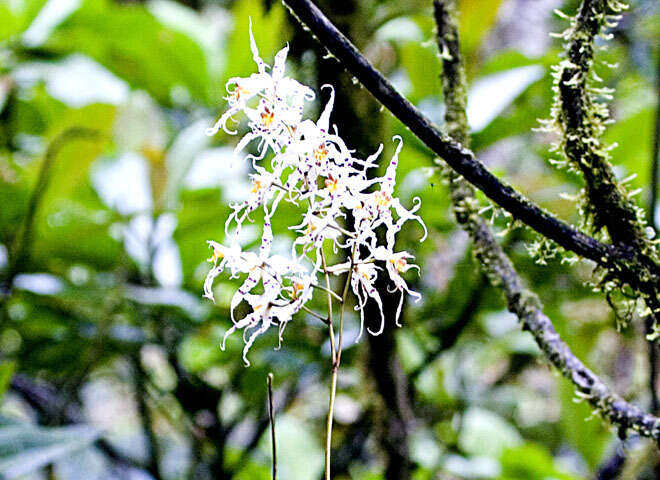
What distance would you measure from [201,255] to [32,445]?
1.08ft

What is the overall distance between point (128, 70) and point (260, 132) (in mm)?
763

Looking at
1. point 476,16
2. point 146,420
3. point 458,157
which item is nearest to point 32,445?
point 146,420

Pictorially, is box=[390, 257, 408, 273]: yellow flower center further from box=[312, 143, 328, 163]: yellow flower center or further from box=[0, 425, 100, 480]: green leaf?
box=[0, 425, 100, 480]: green leaf

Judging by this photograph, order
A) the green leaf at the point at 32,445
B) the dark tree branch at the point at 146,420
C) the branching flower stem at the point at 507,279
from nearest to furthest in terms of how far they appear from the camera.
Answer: the branching flower stem at the point at 507,279 < the green leaf at the point at 32,445 < the dark tree branch at the point at 146,420

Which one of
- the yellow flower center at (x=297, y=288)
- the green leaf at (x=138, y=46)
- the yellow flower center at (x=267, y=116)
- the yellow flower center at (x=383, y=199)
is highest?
the green leaf at (x=138, y=46)

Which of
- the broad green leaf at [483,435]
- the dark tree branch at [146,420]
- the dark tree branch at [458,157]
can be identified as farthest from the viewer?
the broad green leaf at [483,435]

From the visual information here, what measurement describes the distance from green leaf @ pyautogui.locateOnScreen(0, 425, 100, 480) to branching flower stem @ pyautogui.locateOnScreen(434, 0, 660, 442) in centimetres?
46

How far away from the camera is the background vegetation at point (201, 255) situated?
0.74m

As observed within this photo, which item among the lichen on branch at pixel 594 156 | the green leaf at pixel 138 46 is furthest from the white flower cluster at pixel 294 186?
the green leaf at pixel 138 46

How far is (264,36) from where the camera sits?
32.7 inches

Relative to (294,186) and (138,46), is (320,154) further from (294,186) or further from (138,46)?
(138,46)

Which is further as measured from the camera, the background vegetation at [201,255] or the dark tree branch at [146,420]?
the dark tree branch at [146,420]

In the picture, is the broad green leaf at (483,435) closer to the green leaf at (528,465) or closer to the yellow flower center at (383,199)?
the green leaf at (528,465)

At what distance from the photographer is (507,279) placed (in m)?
0.44
